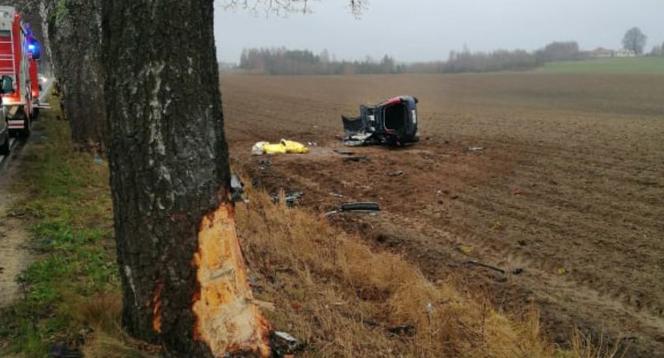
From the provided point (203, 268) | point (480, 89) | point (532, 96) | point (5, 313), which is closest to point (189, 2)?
point (203, 268)

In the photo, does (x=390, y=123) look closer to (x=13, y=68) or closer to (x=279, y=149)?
(x=279, y=149)

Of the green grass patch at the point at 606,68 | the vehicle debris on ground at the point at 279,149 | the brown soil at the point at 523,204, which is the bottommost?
the brown soil at the point at 523,204

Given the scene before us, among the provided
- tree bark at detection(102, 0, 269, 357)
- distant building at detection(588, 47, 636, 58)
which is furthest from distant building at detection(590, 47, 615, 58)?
tree bark at detection(102, 0, 269, 357)

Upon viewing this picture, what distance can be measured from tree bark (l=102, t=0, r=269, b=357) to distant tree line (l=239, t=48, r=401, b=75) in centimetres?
8162

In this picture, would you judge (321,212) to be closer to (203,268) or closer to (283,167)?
(283,167)

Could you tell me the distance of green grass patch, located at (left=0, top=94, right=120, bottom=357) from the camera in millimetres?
4922

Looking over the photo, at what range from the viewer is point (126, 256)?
438 cm

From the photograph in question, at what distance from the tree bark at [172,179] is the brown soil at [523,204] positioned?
395 centimetres

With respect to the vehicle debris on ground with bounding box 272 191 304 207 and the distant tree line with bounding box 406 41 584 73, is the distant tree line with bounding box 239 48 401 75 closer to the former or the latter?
→ the distant tree line with bounding box 406 41 584 73

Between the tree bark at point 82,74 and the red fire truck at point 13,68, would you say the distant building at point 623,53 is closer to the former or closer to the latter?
the red fire truck at point 13,68

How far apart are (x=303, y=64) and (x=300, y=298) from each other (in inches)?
3587

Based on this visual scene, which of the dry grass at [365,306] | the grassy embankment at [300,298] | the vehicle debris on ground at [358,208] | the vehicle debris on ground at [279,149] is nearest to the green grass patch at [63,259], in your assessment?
the grassy embankment at [300,298]

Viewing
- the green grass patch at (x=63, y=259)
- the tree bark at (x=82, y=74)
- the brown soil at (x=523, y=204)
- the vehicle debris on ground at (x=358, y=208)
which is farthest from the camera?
the tree bark at (x=82, y=74)

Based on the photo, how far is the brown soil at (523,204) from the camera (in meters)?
7.77
